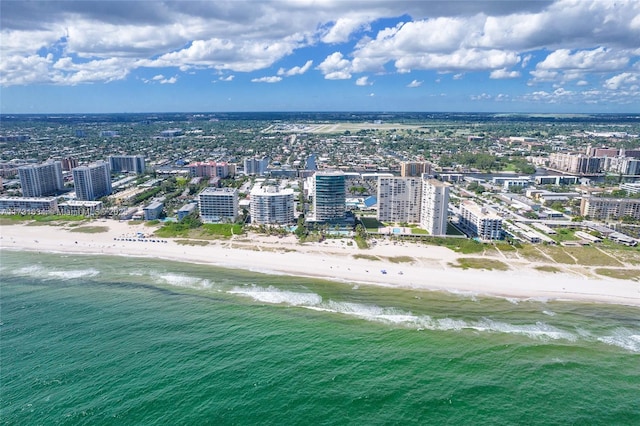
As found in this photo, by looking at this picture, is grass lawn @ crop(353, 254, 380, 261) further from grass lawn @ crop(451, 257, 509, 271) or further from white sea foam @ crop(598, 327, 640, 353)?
white sea foam @ crop(598, 327, 640, 353)

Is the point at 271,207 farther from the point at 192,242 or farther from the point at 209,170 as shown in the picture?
the point at 209,170

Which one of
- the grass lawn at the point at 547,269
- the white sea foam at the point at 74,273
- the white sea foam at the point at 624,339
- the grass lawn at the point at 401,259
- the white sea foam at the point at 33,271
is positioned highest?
the grass lawn at the point at 401,259

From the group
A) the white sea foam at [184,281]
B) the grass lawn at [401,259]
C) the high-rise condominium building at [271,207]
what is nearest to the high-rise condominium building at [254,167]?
the high-rise condominium building at [271,207]

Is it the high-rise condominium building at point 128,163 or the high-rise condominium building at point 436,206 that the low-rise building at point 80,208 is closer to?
the high-rise condominium building at point 128,163

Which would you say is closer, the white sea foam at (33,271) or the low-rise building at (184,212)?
the white sea foam at (33,271)

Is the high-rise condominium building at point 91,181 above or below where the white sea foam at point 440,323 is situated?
above

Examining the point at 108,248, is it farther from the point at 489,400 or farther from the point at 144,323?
the point at 489,400

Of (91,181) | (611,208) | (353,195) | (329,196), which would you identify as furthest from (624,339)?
(91,181)
